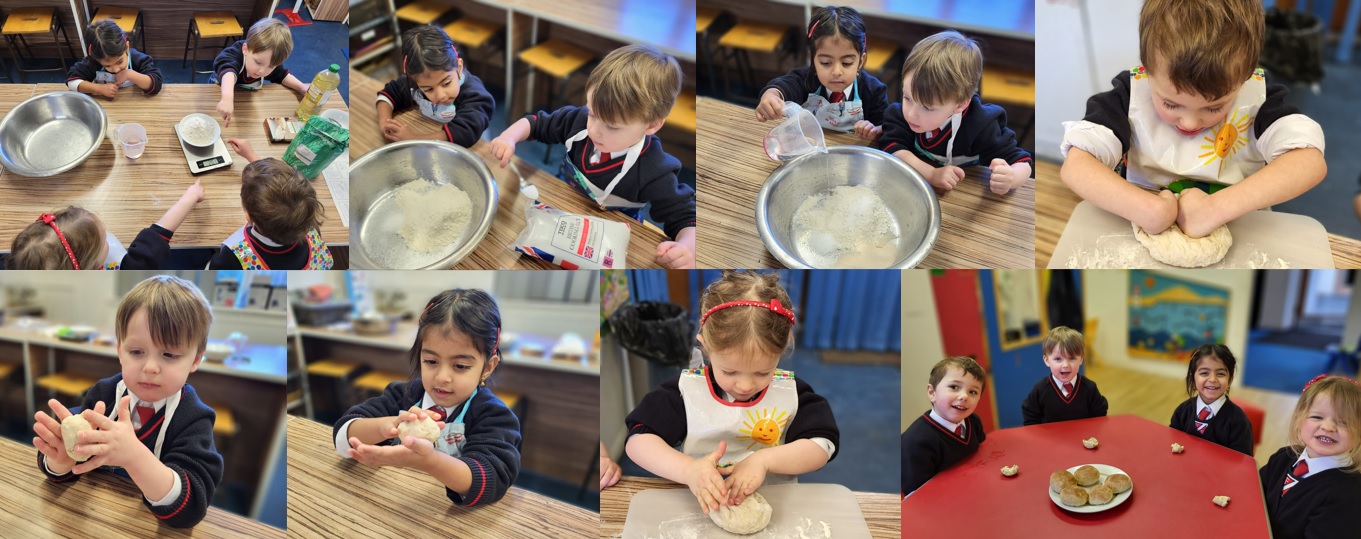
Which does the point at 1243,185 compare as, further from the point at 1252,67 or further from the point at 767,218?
the point at 767,218

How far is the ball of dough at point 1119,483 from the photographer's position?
1.30 m

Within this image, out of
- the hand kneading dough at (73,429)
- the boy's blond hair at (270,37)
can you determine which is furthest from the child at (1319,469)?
the hand kneading dough at (73,429)

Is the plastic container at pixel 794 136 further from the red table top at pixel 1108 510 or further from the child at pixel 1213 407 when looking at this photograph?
the child at pixel 1213 407

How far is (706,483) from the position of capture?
4.41 ft

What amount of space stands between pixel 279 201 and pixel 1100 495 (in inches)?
59.0

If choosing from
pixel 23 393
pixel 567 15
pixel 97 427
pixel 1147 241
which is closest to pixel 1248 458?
pixel 1147 241

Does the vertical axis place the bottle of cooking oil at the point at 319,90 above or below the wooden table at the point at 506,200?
above

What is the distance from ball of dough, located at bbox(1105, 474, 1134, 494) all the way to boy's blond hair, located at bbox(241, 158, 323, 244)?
1.45 meters

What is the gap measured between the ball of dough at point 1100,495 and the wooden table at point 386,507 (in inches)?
34.1

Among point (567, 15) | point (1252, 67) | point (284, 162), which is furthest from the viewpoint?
point (567, 15)

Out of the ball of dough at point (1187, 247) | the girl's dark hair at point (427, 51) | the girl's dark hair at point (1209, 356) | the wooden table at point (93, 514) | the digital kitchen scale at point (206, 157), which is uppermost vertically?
the girl's dark hair at point (427, 51)

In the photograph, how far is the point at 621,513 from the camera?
1.49m

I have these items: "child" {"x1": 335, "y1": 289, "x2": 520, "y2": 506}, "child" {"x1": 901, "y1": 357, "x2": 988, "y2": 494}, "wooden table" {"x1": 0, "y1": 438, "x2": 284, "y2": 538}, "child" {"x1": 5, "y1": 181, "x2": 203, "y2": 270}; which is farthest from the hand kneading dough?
"child" {"x1": 901, "y1": 357, "x2": 988, "y2": 494}

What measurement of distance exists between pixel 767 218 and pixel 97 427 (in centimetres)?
125
